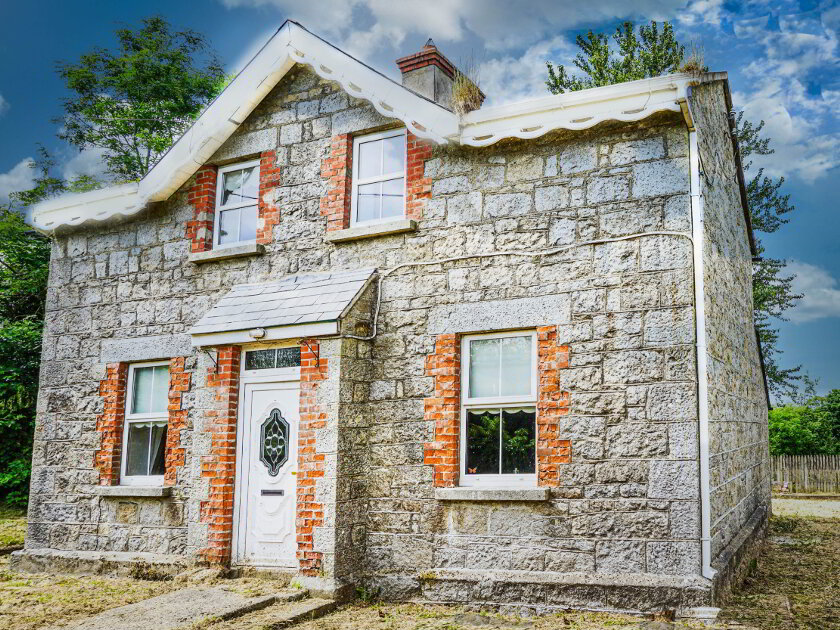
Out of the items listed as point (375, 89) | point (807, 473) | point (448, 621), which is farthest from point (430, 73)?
point (807, 473)

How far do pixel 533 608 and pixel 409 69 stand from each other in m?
7.02

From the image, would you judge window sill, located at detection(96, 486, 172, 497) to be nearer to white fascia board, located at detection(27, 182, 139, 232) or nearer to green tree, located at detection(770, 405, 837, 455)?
white fascia board, located at detection(27, 182, 139, 232)

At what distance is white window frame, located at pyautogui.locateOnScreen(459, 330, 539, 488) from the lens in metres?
7.81

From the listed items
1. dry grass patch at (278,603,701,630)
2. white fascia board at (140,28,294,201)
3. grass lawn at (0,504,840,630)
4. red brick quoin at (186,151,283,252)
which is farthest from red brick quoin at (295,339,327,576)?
white fascia board at (140,28,294,201)

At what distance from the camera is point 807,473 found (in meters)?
25.7

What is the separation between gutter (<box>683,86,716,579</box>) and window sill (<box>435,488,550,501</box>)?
1.45m

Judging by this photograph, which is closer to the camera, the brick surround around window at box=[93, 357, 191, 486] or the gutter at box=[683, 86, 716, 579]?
the gutter at box=[683, 86, 716, 579]

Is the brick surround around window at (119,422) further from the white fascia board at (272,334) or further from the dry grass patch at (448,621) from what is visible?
the dry grass patch at (448,621)

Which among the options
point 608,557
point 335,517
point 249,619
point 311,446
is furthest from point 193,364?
point 608,557

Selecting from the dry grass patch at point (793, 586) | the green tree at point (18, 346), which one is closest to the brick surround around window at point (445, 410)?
the dry grass patch at point (793, 586)

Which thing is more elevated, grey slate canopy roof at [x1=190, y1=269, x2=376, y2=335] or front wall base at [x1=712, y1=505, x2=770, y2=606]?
grey slate canopy roof at [x1=190, y1=269, x2=376, y2=335]

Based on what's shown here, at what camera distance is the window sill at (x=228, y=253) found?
31.8 ft

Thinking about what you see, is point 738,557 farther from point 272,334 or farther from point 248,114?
point 248,114

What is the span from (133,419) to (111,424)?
1.01 ft
